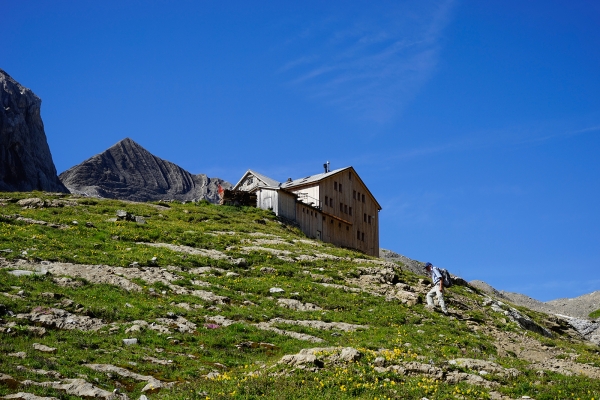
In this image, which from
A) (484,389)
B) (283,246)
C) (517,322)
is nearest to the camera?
(484,389)

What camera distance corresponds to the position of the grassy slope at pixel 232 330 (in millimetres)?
19297

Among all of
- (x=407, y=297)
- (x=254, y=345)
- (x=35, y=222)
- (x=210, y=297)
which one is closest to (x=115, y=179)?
(x=35, y=222)

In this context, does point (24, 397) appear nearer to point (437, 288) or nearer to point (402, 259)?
point (437, 288)

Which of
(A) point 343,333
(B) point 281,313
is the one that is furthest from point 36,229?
(A) point 343,333

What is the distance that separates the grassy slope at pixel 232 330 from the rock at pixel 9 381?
356mm

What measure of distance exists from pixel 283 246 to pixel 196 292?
1645cm

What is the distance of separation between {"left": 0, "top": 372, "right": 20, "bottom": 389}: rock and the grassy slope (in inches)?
14.0

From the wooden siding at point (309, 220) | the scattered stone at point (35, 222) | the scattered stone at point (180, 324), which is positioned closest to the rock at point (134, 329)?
the scattered stone at point (180, 324)

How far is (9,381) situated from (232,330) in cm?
1099

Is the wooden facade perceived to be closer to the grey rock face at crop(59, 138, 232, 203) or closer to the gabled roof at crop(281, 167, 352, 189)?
the gabled roof at crop(281, 167, 352, 189)

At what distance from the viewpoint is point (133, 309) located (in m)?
28.0

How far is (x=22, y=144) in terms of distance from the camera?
501 feet

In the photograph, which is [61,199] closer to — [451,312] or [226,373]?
[451,312]

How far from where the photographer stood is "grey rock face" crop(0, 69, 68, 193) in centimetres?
14600
